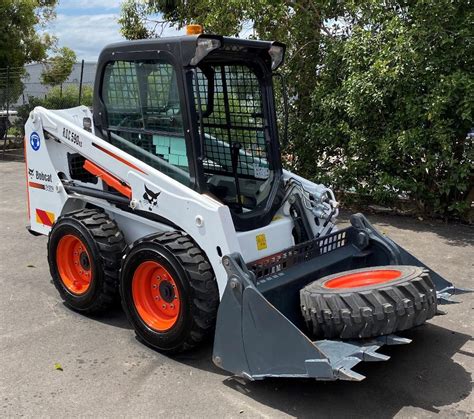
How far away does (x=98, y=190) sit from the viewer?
4691 mm

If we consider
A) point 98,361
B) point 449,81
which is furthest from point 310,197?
point 449,81

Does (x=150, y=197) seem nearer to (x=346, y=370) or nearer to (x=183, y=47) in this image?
(x=183, y=47)

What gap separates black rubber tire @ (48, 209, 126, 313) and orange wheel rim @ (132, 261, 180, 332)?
1.36ft

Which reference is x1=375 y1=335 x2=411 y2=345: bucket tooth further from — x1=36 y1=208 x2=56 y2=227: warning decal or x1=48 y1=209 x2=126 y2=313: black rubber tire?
x1=36 y1=208 x2=56 y2=227: warning decal

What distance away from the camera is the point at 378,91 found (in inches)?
292

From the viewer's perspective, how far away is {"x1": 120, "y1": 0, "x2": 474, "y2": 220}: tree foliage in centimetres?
691

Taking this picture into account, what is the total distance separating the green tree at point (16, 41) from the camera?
15.5m

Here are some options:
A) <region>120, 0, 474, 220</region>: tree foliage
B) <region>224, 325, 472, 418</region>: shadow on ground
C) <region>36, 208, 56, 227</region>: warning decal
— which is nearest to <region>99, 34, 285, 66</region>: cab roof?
<region>36, 208, 56, 227</region>: warning decal

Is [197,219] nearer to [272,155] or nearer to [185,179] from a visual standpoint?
[185,179]

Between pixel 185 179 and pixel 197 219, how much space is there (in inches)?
16.7

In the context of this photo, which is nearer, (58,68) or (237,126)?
(237,126)

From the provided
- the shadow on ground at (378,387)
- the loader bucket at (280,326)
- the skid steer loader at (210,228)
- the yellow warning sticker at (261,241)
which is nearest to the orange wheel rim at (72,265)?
the skid steer loader at (210,228)

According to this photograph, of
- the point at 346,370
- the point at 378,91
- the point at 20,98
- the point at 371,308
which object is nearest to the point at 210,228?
the point at 371,308

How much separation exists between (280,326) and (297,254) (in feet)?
3.16
